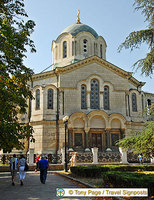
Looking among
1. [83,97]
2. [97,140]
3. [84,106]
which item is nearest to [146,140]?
[97,140]

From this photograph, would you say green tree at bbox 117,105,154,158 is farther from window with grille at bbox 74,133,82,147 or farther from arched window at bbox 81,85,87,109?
arched window at bbox 81,85,87,109

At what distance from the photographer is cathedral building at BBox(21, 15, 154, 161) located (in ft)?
81.7

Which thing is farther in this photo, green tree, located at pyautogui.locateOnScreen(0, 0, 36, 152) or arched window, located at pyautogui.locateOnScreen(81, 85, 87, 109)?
arched window, located at pyautogui.locateOnScreen(81, 85, 87, 109)

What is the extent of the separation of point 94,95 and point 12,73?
15.2 metres

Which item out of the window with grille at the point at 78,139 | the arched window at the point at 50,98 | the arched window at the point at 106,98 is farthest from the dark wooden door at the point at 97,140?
the arched window at the point at 50,98

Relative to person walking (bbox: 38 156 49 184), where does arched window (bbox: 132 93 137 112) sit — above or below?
above

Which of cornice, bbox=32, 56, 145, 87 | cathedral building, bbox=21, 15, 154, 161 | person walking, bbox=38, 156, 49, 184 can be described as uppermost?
cornice, bbox=32, 56, 145, 87

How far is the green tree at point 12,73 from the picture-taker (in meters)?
10.5

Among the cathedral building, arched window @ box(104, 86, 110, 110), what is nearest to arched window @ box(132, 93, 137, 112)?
the cathedral building

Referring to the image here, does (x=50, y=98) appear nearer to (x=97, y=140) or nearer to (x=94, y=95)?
(x=94, y=95)

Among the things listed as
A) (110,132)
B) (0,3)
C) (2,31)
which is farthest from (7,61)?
(110,132)

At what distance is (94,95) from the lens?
26.6 metres

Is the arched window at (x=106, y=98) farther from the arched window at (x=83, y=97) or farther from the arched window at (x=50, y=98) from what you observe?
the arched window at (x=50, y=98)

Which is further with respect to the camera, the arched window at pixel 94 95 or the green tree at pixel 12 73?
the arched window at pixel 94 95
